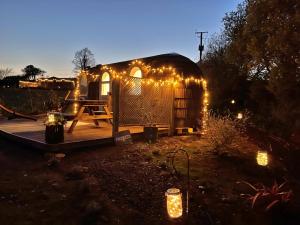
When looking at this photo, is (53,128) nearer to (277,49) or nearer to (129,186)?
(129,186)

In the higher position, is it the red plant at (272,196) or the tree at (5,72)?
the tree at (5,72)

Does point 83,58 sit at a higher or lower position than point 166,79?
higher

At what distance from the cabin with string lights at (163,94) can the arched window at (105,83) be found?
0.93 metres

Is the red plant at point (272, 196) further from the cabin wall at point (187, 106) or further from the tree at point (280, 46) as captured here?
the cabin wall at point (187, 106)

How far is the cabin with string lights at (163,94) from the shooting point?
11086 mm

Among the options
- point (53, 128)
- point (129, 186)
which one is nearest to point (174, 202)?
point (129, 186)

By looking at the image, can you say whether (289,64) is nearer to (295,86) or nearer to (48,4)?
(295,86)

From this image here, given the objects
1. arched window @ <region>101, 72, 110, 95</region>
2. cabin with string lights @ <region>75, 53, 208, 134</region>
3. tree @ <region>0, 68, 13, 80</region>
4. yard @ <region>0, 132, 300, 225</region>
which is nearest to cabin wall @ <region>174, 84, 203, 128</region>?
cabin with string lights @ <region>75, 53, 208, 134</region>

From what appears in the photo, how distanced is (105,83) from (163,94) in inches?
178

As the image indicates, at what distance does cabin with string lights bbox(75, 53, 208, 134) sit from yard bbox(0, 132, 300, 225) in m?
2.53

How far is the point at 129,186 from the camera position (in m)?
5.72

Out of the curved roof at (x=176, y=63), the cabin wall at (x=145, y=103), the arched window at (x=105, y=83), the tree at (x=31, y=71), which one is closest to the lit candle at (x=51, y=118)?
the cabin wall at (x=145, y=103)

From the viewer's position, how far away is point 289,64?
8.84m

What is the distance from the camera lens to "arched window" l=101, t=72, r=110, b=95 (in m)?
15.1
